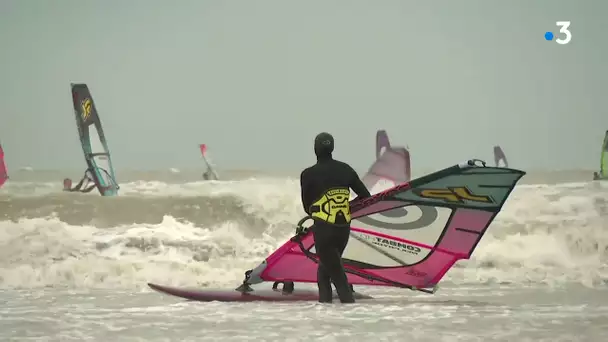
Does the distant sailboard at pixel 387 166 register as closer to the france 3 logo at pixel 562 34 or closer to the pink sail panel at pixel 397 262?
the france 3 logo at pixel 562 34

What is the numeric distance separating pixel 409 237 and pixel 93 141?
4.87 m

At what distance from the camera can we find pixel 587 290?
4.68m

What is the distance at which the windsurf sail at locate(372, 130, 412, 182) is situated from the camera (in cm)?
766

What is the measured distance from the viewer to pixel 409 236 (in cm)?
404

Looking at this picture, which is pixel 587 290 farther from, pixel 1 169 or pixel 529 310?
pixel 1 169

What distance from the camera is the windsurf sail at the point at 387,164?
7.66m

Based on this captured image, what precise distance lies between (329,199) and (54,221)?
183 inches

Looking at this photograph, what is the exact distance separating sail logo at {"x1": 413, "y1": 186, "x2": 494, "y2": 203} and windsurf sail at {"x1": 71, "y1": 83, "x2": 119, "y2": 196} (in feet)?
14.1

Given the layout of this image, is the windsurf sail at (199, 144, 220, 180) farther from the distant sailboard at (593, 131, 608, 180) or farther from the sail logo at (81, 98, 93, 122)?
the distant sailboard at (593, 131, 608, 180)

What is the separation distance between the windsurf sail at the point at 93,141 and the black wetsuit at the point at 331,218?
4139mm

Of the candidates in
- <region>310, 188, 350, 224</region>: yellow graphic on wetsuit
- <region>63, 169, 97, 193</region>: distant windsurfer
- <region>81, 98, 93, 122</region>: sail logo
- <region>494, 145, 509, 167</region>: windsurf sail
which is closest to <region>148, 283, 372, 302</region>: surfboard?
<region>310, 188, 350, 224</region>: yellow graphic on wetsuit

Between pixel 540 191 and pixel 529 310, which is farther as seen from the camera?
pixel 540 191

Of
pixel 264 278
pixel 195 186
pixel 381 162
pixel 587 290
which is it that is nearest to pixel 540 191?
pixel 381 162

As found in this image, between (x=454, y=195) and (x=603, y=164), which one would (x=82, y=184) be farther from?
(x=454, y=195)
